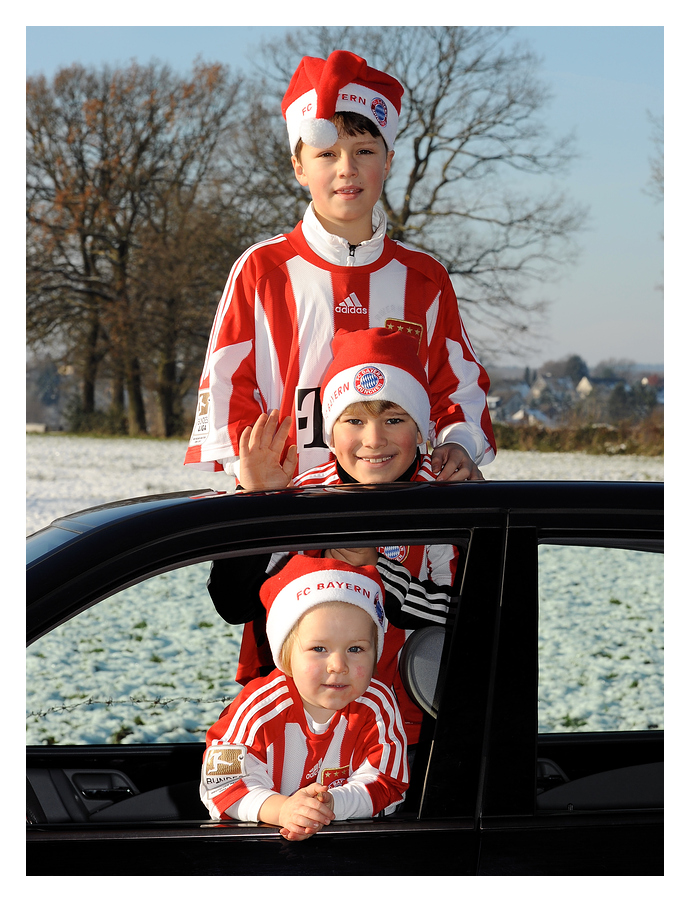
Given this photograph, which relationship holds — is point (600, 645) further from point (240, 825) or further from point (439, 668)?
point (240, 825)

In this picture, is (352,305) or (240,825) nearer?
(240,825)

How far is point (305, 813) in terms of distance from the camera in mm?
1290

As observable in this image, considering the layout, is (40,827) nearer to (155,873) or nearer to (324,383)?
(155,873)

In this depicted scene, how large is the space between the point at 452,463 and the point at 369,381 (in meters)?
0.28

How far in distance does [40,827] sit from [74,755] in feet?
3.20

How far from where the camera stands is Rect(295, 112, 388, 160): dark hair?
7.43ft

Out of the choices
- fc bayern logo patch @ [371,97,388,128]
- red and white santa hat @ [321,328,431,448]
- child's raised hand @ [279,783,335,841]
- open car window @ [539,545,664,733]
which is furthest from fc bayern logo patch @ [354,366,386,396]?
open car window @ [539,545,664,733]

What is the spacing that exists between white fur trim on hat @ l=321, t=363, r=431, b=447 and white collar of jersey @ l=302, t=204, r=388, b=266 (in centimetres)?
46

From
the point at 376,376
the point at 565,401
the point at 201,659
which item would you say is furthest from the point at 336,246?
the point at 565,401

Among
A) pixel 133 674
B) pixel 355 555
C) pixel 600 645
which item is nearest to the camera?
pixel 355 555

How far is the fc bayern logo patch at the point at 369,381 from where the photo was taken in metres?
1.94

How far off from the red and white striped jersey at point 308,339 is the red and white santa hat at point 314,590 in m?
0.70

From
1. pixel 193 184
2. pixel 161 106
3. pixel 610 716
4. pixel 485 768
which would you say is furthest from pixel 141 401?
pixel 485 768

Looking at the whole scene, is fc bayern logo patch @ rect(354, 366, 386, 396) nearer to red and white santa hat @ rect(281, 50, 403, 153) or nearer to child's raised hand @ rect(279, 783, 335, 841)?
red and white santa hat @ rect(281, 50, 403, 153)
